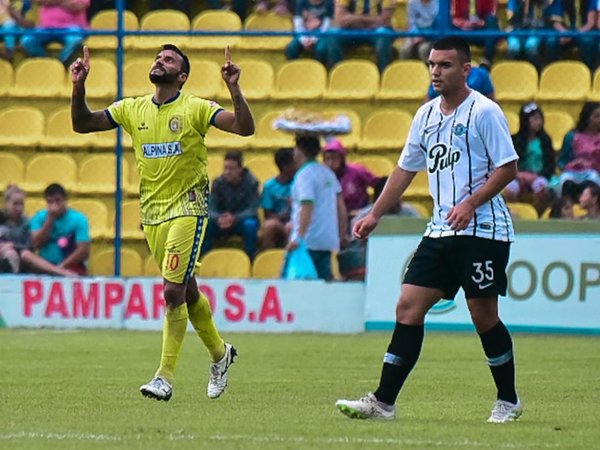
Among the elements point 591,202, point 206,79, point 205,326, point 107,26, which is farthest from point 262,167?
point 205,326

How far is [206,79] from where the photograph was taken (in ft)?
66.3

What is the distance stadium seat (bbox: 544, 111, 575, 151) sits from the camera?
18.3 meters

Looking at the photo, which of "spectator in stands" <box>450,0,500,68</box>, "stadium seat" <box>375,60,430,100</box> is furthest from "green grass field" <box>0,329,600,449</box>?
"stadium seat" <box>375,60,430,100</box>

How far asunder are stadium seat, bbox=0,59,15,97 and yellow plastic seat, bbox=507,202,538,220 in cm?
718

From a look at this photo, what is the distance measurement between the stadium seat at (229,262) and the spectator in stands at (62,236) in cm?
138

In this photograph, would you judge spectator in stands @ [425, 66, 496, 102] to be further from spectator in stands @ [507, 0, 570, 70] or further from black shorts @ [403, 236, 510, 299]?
black shorts @ [403, 236, 510, 299]

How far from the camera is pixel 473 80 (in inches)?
658

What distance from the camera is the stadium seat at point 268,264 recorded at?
17.6m

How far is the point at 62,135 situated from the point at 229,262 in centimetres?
378

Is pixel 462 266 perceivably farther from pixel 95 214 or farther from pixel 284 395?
pixel 95 214

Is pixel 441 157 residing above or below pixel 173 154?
above

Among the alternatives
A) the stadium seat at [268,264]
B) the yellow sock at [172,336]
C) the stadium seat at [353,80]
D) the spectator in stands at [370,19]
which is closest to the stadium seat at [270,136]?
the stadium seat at [353,80]

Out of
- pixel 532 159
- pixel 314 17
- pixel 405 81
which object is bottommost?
pixel 532 159

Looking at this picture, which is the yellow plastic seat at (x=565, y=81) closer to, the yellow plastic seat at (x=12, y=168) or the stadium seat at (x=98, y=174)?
the stadium seat at (x=98, y=174)
